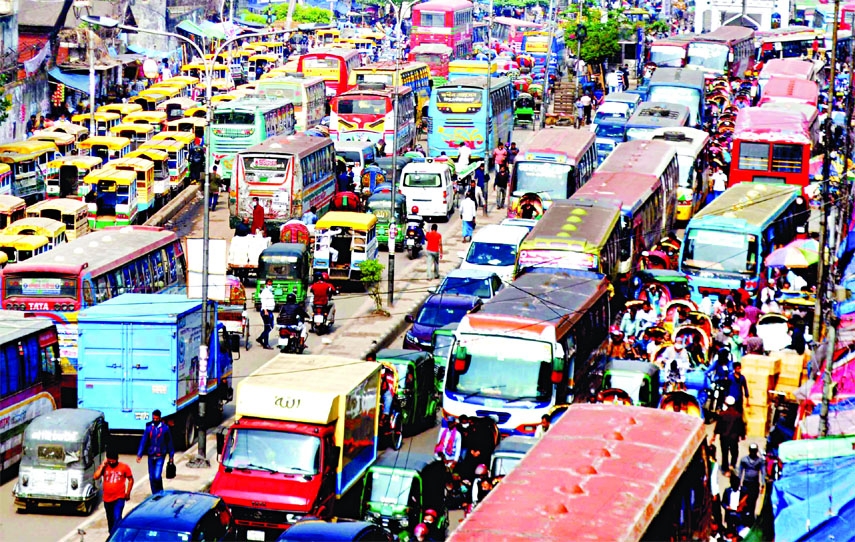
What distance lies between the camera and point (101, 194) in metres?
44.6

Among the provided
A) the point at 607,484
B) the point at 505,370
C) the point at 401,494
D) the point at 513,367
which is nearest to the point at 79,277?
the point at 505,370

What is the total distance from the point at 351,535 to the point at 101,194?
2810 centimetres

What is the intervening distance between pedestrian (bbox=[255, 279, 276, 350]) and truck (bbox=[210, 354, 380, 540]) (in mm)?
10478

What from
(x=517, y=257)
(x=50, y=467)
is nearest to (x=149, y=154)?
(x=517, y=257)

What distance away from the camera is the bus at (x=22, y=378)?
24.5 metres

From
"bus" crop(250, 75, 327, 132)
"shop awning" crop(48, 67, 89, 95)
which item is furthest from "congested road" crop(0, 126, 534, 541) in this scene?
"shop awning" crop(48, 67, 89, 95)

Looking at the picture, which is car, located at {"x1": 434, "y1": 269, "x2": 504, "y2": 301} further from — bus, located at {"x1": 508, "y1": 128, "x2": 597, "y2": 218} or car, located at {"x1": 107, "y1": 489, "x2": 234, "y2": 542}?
car, located at {"x1": 107, "y1": 489, "x2": 234, "y2": 542}

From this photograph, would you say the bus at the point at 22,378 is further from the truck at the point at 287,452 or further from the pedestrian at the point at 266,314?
the pedestrian at the point at 266,314

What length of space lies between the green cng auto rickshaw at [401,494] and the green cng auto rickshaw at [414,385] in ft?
15.9

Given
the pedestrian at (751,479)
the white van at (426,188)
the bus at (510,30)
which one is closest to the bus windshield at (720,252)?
the white van at (426,188)

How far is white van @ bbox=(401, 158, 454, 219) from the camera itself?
45.8 m

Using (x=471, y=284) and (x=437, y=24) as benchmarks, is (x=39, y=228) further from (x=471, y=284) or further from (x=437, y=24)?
(x=437, y=24)

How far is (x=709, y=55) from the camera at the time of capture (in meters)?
77.2

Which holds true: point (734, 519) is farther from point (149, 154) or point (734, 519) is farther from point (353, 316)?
point (149, 154)
